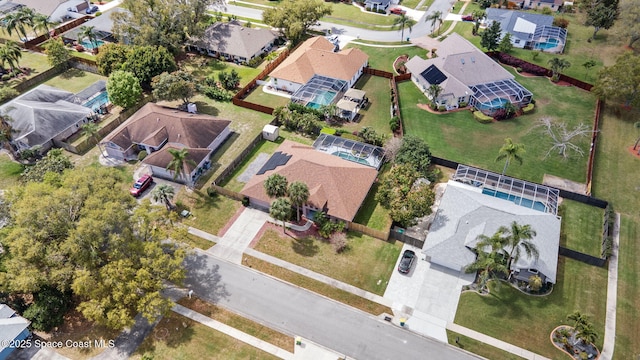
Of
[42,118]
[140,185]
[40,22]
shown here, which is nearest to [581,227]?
[140,185]

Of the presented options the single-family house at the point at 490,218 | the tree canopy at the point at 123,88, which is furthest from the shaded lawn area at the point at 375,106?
the tree canopy at the point at 123,88

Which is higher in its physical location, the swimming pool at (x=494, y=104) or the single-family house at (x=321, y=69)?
the single-family house at (x=321, y=69)

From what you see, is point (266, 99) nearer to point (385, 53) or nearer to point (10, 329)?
point (385, 53)

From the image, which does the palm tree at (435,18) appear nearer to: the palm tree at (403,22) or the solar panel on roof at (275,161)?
the palm tree at (403,22)

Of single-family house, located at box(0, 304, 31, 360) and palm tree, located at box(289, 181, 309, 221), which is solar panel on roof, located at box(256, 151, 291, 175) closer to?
palm tree, located at box(289, 181, 309, 221)

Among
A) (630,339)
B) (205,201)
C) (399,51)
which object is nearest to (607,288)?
(630,339)

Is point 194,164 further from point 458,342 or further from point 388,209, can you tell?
point 458,342

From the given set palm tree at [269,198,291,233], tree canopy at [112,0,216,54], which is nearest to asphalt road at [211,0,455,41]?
tree canopy at [112,0,216,54]
